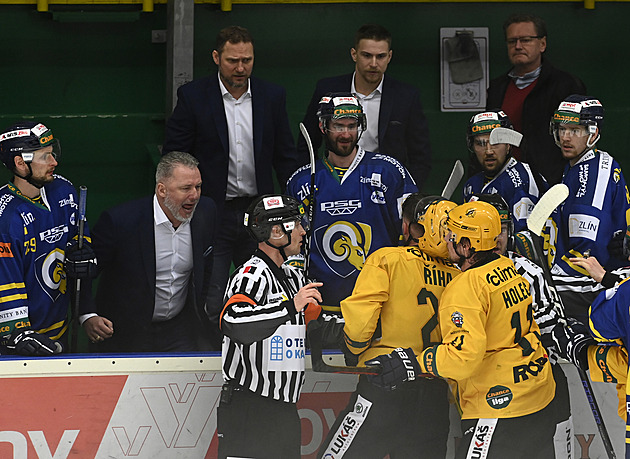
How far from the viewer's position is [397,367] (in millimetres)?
3484

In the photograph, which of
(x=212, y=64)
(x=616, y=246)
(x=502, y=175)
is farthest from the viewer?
(x=212, y=64)

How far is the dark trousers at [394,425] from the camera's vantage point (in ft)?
12.2

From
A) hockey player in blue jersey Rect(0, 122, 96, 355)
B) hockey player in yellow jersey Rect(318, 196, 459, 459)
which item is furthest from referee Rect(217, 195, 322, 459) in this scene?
hockey player in blue jersey Rect(0, 122, 96, 355)

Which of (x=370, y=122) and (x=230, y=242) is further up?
(x=370, y=122)

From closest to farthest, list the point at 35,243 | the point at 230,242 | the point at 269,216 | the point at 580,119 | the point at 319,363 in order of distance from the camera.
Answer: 1. the point at 269,216
2. the point at 319,363
3. the point at 35,243
4. the point at 580,119
5. the point at 230,242

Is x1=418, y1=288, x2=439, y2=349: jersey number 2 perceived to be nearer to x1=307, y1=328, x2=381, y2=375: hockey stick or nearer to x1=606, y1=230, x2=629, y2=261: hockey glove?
x1=307, y1=328, x2=381, y2=375: hockey stick

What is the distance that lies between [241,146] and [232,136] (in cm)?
7

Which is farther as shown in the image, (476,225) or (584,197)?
(584,197)

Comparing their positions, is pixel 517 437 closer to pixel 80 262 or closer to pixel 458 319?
pixel 458 319

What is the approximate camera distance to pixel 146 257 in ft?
15.0

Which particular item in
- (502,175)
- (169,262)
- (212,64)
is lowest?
(169,262)

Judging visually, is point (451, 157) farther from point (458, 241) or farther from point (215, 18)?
point (458, 241)

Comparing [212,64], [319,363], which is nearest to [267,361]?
[319,363]

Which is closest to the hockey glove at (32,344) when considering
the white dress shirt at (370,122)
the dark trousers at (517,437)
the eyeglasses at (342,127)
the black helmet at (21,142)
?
the black helmet at (21,142)
